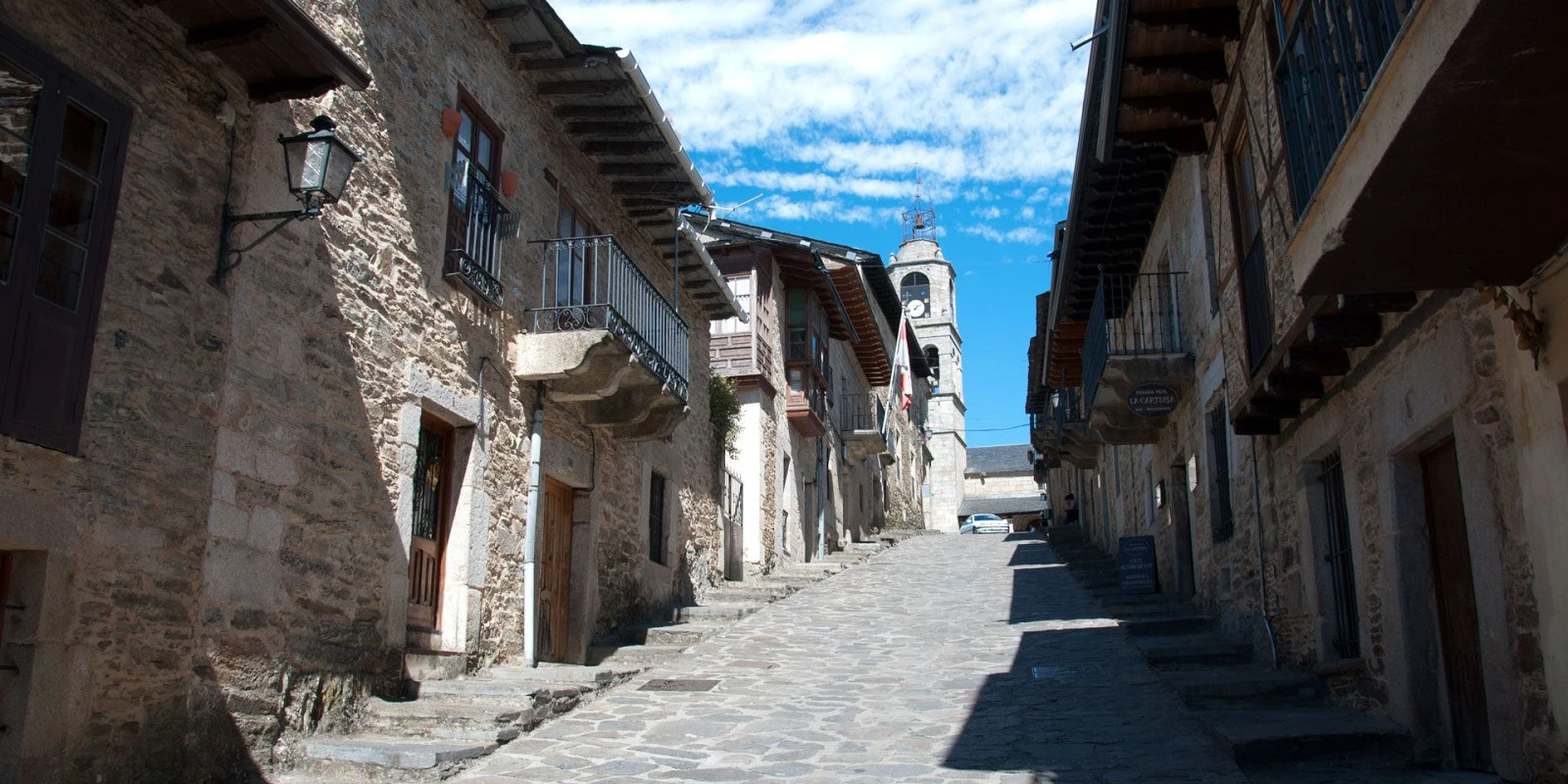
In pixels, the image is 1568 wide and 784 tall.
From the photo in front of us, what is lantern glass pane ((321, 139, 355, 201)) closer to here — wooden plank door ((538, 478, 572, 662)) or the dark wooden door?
wooden plank door ((538, 478, 572, 662))

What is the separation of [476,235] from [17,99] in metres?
4.52

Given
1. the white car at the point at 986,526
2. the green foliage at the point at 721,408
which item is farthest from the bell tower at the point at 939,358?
the green foliage at the point at 721,408

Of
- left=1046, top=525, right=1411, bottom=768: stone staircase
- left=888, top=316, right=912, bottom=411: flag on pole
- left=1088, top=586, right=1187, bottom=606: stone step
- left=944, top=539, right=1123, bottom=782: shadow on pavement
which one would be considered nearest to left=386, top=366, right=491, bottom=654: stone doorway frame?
left=944, top=539, right=1123, bottom=782: shadow on pavement

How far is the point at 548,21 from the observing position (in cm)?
1022

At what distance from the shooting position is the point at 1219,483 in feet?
37.6

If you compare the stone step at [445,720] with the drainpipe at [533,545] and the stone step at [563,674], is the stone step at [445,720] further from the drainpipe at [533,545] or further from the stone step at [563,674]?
the drainpipe at [533,545]

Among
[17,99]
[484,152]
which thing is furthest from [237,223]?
[484,152]

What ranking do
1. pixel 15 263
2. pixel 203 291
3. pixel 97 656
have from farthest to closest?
pixel 203 291
pixel 97 656
pixel 15 263

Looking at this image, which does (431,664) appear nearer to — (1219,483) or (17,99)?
(17,99)

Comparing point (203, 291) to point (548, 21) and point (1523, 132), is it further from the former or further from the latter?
point (1523, 132)

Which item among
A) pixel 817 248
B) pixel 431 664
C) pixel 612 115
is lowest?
pixel 431 664

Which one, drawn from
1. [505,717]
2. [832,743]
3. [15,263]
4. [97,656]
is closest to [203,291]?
[15,263]

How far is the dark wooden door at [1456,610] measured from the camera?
6238 mm

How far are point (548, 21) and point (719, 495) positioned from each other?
7.88 metres
